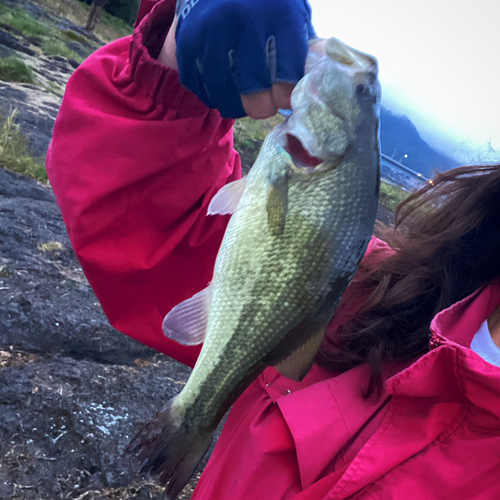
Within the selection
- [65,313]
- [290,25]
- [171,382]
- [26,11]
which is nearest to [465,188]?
[290,25]

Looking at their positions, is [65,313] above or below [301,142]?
below

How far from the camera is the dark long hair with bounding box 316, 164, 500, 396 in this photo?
4.91ft

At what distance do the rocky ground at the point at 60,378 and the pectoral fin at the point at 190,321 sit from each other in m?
1.41

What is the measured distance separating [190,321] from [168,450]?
37 cm

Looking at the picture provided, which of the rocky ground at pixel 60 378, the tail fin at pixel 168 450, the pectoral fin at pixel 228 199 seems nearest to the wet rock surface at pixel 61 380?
the rocky ground at pixel 60 378

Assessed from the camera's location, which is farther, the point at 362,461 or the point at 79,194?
the point at 79,194

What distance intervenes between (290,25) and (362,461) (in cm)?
125

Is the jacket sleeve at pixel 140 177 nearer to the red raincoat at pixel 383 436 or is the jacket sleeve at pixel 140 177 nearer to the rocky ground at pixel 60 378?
the red raincoat at pixel 383 436

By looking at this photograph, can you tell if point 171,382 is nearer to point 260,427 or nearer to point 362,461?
point 260,427

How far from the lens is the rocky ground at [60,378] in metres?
2.09

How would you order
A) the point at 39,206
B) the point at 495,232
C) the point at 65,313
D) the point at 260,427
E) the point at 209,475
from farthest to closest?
the point at 39,206
the point at 65,313
the point at 495,232
the point at 209,475
the point at 260,427

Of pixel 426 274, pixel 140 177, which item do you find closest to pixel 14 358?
pixel 140 177

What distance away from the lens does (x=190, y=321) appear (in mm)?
1236

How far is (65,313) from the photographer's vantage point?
2.92m
